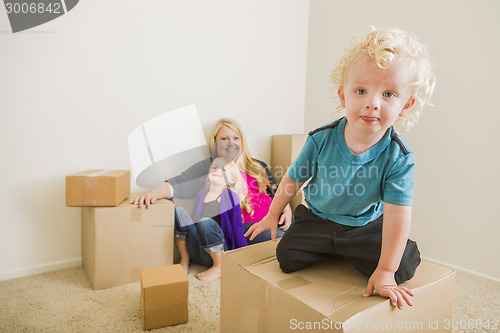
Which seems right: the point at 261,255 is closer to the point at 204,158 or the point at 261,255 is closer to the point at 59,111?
the point at 204,158

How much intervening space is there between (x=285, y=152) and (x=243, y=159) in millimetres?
317

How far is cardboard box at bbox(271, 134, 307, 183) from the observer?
1894 millimetres

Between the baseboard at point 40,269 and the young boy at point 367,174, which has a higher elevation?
the young boy at point 367,174

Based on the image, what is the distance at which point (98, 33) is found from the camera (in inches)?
58.1

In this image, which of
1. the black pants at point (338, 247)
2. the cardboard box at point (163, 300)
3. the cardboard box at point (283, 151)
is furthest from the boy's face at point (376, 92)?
the cardboard box at point (283, 151)

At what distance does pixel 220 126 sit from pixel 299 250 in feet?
3.43

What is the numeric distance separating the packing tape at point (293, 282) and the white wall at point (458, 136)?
1.15m

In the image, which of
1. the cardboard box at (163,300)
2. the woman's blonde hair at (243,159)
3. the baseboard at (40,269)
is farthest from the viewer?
the woman's blonde hair at (243,159)

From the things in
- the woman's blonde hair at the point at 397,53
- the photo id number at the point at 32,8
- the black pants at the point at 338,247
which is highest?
the photo id number at the point at 32,8

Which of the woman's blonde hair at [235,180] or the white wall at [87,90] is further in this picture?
the woman's blonde hair at [235,180]

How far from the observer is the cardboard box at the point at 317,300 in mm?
668

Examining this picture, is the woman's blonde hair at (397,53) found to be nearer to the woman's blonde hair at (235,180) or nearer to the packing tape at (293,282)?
the packing tape at (293,282)

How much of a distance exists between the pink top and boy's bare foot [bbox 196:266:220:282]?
284 mm

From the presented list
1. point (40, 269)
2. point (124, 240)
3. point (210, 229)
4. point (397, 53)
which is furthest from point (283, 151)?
point (40, 269)
